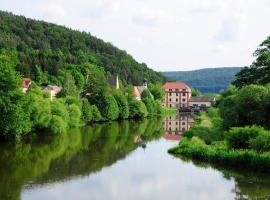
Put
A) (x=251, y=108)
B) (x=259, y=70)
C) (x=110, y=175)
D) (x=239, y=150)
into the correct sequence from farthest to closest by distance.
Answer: (x=259, y=70), (x=251, y=108), (x=239, y=150), (x=110, y=175)

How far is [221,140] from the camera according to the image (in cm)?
4034

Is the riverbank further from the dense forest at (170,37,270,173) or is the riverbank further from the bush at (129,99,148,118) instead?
the bush at (129,99,148,118)

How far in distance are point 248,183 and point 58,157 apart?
53.3ft

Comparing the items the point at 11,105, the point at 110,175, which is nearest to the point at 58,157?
the point at 110,175

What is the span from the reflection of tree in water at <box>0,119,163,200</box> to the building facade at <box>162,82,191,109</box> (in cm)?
7447

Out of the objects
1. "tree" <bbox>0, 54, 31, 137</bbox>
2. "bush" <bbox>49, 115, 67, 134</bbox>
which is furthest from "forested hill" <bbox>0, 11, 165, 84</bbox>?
"tree" <bbox>0, 54, 31, 137</bbox>

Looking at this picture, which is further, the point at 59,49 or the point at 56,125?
the point at 59,49

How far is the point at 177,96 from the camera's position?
130250 millimetres

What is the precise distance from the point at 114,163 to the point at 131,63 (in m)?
147

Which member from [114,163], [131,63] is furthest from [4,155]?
[131,63]

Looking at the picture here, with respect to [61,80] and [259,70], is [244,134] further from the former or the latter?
[61,80]

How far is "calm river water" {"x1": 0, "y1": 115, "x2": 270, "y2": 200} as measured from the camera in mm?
25484

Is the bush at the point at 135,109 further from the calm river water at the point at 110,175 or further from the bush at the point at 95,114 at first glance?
the calm river water at the point at 110,175

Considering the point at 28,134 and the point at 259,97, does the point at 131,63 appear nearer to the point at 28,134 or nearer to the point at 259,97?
the point at 28,134
